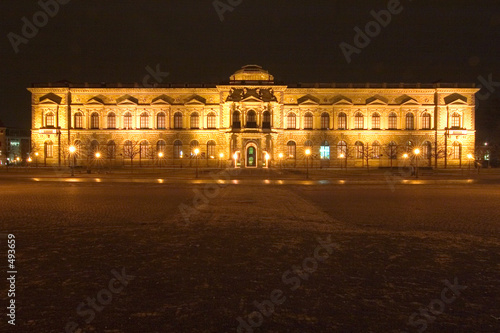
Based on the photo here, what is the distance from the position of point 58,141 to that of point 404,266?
246 ft

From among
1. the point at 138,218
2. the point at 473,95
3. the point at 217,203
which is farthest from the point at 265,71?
the point at 138,218

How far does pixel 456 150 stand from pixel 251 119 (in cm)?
3634

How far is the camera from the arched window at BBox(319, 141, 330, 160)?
7244 cm

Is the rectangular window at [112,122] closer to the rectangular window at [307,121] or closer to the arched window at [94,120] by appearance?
the arched window at [94,120]

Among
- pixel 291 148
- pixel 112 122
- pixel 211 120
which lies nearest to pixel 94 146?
pixel 112 122

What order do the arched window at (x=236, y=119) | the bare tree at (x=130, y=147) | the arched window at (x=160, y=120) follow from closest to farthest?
the arched window at (x=236, y=119) → the bare tree at (x=130, y=147) → the arched window at (x=160, y=120)

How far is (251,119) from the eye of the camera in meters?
69.3

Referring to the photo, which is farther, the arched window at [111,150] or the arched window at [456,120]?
the arched window at [111,150]

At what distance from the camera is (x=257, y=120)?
68.5 m

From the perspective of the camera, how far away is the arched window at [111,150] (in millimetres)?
72875

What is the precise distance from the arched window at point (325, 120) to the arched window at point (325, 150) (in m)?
2.85

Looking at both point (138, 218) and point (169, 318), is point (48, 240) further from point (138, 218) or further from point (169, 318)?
point (169, 318)

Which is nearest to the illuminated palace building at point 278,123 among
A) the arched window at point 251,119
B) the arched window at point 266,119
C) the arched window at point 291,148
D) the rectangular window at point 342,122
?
the arched window at point 291,148

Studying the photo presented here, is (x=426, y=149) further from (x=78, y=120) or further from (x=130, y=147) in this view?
(x=78, y=120)
